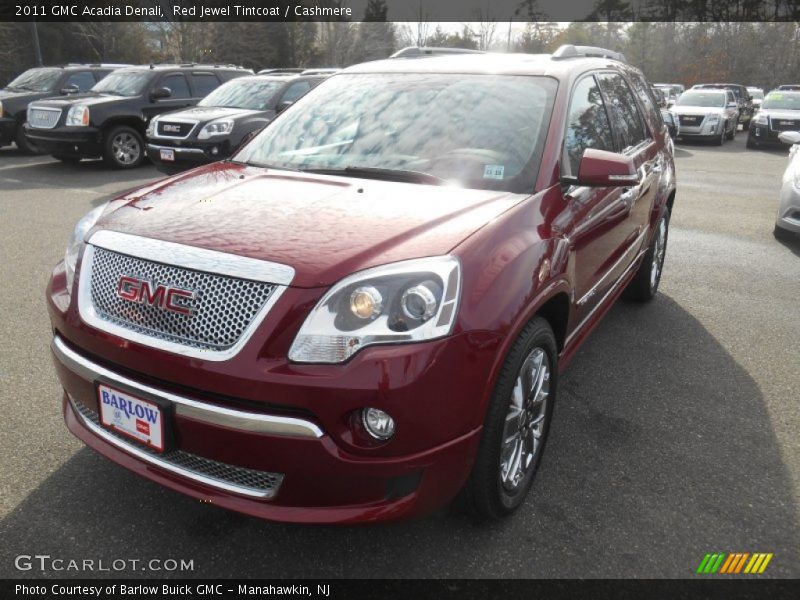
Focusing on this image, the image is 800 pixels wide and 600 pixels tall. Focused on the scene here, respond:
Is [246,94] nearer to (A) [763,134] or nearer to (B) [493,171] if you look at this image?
(B) [493,171]

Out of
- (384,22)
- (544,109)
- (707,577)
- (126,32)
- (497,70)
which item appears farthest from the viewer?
(384,22)

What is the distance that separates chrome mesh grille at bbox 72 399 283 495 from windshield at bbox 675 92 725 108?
20384 mm

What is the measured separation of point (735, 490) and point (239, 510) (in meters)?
2.06

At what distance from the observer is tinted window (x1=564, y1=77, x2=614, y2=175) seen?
298 centimetres

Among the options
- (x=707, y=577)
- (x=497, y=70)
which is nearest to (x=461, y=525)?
(x=707, y=577)

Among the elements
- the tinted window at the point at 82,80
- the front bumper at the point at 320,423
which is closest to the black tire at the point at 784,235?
the front bumper at the point at 320,423

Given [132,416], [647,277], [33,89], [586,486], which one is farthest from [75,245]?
[33,89]

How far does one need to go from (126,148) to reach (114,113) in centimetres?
68

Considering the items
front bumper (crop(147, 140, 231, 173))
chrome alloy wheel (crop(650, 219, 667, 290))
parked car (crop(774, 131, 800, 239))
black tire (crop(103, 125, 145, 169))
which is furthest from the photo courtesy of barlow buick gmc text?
black tire (crop(103, 125, 145, 169))

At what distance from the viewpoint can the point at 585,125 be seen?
327cm

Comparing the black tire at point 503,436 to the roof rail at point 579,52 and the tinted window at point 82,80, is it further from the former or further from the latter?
the tinted window at point 82,80

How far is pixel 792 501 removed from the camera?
270 cm

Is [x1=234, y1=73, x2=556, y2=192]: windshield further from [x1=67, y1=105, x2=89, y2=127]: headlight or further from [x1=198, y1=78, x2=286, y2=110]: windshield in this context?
[x1=67, y1=105, x2=89, y2=127]: headlight

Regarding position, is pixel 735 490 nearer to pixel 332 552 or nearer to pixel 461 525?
pixel 461 525
